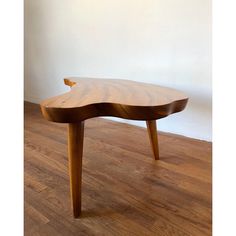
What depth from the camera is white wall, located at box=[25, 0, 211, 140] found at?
123 cm

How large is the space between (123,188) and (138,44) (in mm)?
1013

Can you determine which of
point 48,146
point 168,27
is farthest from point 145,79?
point 48,146

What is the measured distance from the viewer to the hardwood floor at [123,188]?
0.63 metres

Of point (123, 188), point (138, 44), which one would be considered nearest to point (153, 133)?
point (123, 188)

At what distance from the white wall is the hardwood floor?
11.0 inches

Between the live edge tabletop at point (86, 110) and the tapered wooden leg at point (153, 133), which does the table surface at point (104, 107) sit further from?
the tapered wooden leg at point (153, 133)

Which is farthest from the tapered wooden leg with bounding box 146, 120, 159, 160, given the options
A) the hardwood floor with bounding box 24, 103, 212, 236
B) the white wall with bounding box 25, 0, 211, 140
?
the white wall with bounding box 25, 0, 211, 140

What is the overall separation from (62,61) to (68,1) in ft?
1.72

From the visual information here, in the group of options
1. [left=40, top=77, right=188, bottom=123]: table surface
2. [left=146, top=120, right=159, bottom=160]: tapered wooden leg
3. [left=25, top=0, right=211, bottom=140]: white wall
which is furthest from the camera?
[left=25, top=0, right=211, bottom=140]: white wall

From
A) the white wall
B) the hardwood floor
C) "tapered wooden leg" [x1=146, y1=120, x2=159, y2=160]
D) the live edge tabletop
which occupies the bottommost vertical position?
the hardwood floor

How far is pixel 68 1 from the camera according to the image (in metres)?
1.92

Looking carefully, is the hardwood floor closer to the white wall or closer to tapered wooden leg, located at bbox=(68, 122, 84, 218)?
tapered wooden leg, located at bbox=(68, 122, 84, 218)
